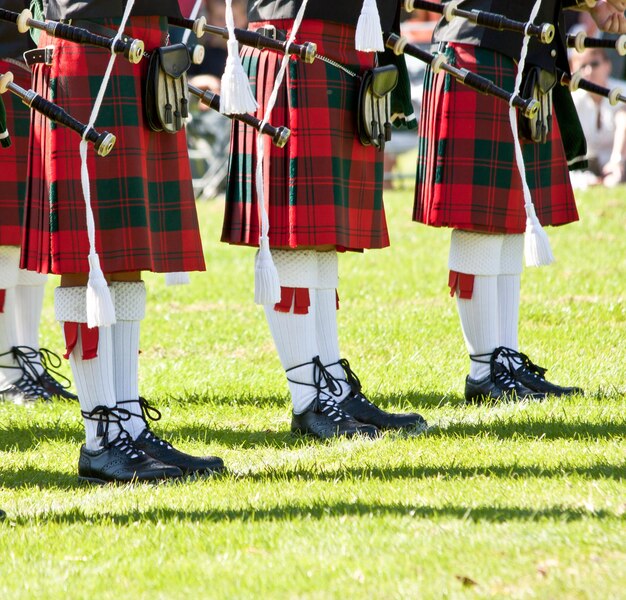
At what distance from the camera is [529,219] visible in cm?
358

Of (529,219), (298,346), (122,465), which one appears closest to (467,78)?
(529,219)

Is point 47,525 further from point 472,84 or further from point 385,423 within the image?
point 472,84

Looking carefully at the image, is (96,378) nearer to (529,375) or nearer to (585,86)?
(529,375)

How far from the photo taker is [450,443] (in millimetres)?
3281

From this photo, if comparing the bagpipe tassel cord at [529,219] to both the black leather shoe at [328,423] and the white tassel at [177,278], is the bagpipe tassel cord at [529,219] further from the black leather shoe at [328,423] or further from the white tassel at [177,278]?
the white tassel at [177,278]

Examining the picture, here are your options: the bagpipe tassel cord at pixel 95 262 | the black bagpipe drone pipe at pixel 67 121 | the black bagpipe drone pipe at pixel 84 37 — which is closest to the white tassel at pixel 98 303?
the bagpipe tassel cord at pixel 95 262

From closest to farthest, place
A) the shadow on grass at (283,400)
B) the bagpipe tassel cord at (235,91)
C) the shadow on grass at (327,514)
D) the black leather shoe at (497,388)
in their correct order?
the shadow on grass at (327,514), the bagpipe tassel cord at (235,91), the black leather shoe at (497,388), the shadow on grass at (283,400)

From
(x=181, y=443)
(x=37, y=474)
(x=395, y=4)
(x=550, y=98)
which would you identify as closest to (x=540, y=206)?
(x=550, y=98)

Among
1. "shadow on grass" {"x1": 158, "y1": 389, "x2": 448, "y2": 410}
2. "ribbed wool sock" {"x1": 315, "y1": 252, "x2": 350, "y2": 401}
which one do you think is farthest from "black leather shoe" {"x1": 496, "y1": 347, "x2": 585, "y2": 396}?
"ribbed wool sock" {"x1": 315, "y1": 252, "x2": 350, "y2": 401}

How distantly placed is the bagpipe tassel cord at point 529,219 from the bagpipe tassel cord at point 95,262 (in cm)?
129

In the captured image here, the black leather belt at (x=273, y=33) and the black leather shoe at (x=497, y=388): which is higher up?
the black leather belt at (x=273, y=33)

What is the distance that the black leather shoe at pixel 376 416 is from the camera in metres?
3.49

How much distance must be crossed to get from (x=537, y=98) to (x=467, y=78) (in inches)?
12.9

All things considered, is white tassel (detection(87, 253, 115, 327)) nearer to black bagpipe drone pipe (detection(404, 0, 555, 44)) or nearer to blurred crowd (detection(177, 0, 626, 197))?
black bagpipe drone pipe (detection(404, 0, 555, 44))
